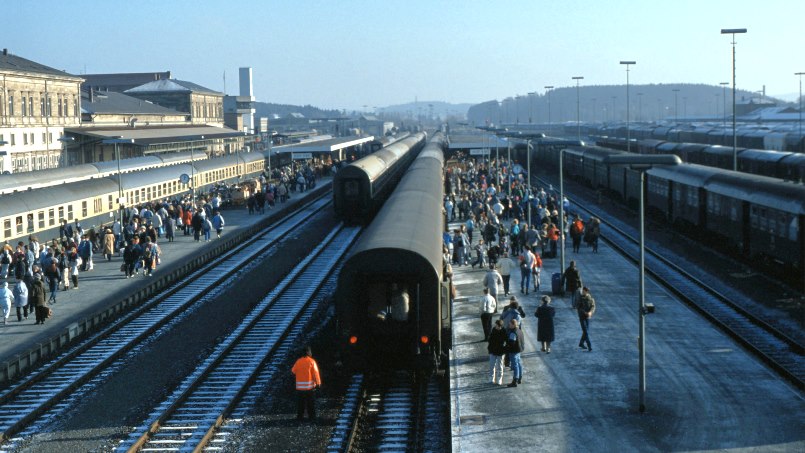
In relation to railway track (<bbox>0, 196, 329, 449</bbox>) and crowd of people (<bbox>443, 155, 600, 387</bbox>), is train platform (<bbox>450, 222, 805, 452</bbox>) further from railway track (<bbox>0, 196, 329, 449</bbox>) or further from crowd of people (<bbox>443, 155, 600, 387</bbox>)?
railway track (<bbox>0, 196, 329, 449</bbox>)

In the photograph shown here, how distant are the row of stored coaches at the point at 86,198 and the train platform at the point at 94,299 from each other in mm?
2411

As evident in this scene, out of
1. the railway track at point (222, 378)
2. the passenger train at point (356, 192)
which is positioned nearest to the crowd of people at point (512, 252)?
the passenger train at point (356, 192)

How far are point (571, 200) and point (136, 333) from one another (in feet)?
138

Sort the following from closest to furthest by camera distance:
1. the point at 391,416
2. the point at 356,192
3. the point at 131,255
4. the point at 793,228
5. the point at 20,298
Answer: the point at 391,416 → the point at 20,298 → the point at 793,228 → the point at 131,255 → the point at 356,192

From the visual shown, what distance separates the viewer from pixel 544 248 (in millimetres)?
37719

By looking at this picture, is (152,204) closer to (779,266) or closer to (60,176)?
(60,176)

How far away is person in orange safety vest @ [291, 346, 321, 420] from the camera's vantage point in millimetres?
16844

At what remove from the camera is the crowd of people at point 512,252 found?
19.0 m

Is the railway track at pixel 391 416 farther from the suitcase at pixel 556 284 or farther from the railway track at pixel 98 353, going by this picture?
the suitcase at pixel 556 284

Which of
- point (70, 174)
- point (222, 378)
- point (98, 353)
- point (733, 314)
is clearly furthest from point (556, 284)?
point (70, 174)

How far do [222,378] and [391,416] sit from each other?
14.9ft

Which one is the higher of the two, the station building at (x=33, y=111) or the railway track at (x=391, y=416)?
the station building at (x=33, y=111)

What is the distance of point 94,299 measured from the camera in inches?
1204

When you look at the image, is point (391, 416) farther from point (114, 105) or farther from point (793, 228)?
point (114, 105)
